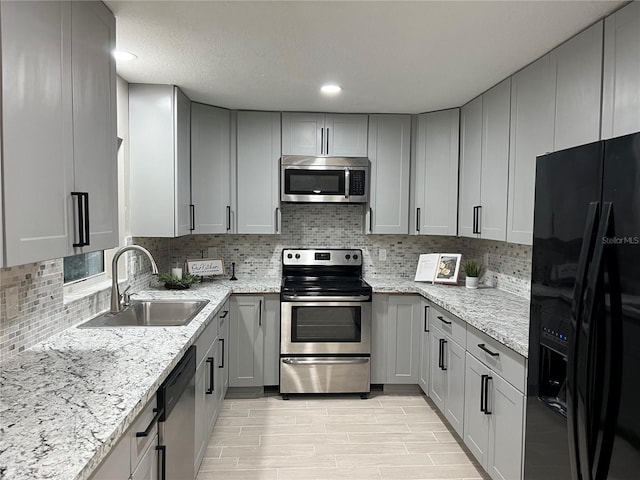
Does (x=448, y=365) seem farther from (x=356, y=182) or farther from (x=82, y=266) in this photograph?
(x=82, y=266)

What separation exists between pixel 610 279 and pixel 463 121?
2480mm

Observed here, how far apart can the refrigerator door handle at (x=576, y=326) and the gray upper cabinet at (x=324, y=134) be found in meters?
2.61

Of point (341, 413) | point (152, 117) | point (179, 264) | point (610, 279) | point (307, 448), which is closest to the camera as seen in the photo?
point (610, 279)

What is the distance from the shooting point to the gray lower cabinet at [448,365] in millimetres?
2777

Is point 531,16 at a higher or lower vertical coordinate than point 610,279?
higher

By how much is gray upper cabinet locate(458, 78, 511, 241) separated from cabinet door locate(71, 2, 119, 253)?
7.44 ft

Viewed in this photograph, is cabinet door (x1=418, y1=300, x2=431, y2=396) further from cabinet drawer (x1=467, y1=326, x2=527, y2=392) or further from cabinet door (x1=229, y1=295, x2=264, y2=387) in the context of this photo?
cabinet door (x1=229, y1=295, x2=264, y2=387)

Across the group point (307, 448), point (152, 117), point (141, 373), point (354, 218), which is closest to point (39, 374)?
point (141, 373)

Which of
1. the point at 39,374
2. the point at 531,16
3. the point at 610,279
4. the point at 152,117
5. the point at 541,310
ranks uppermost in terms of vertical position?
the point at 531,16

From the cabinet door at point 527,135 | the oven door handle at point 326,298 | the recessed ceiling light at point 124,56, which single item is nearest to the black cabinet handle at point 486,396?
the cabinet door at point 527,135

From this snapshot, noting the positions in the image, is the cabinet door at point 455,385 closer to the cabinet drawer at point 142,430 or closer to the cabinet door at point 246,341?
the cabinet door at point 246,341

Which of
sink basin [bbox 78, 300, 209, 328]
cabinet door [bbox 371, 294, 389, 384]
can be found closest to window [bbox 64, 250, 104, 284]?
sink basin [bbox 78, 300, 209, 328]

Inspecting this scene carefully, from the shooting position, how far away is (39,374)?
1567 millimetres

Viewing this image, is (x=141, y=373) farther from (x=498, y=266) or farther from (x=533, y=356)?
(x=498, y=266)
